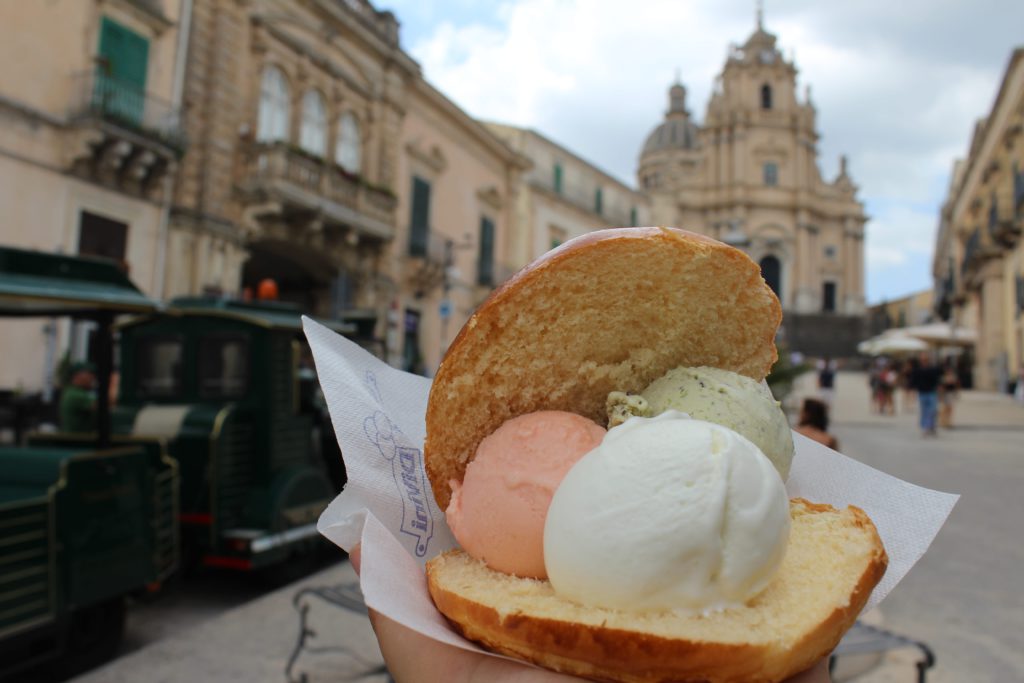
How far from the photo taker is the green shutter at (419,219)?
70.5 ft

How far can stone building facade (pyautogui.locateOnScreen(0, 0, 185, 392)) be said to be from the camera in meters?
11.0

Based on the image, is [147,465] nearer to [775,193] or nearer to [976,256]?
[976,256]

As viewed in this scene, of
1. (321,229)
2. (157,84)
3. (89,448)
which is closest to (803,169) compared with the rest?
(321,229)

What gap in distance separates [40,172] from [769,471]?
13.5 meters

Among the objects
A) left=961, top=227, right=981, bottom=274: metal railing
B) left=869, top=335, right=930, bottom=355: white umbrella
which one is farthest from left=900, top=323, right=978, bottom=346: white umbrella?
left=961, top=227, right=981, bottom=274: metal railing

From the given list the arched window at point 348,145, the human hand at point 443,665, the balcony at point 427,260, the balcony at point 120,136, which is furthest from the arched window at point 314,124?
the human hand at point 443,665

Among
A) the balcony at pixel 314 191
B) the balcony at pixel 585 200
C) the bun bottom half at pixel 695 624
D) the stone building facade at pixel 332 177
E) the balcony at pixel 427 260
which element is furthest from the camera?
the balcony at pixel 585 200

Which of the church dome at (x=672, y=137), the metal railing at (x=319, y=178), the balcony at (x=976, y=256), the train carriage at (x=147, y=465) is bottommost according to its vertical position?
the train carriage at (x=147, y=465)

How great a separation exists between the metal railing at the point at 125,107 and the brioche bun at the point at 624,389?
13061mm

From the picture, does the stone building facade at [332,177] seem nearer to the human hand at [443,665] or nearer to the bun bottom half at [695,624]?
the human hand at [443,665]

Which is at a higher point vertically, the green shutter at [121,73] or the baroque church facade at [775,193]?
the baroque church facade at [775,193]

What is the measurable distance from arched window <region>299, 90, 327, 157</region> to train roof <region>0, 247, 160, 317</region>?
534 inches

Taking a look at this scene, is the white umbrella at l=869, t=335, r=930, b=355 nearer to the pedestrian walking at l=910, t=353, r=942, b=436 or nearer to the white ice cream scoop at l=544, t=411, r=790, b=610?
the pedestrian walking at l=910, t=353, r=942, b=436

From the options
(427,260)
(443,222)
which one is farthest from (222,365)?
(443,222)
